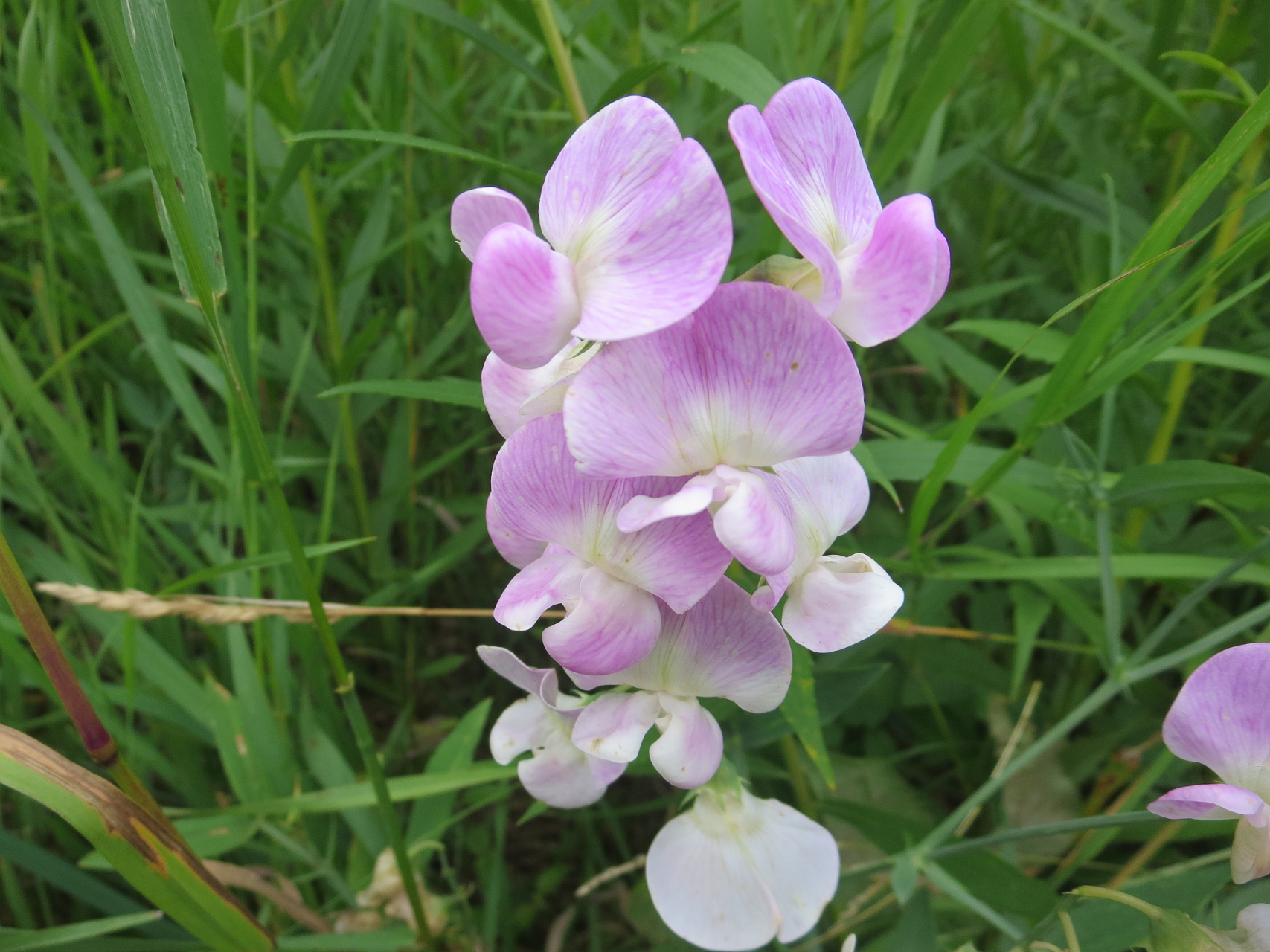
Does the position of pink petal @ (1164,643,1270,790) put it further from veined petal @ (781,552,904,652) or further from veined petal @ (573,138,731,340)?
veined petal @ (573,138,731,340)

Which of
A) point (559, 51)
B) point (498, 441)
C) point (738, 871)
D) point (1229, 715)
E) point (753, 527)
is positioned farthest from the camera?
point (498, 441)

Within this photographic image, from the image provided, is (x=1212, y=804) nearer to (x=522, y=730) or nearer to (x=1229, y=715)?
(x=1229, y=715)

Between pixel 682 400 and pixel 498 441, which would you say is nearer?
pixel 682 400

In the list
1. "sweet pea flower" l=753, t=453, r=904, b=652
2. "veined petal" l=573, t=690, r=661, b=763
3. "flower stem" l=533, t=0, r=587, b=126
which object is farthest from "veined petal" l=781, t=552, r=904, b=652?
"flower stem" l=533, t=0, r=587, b=126

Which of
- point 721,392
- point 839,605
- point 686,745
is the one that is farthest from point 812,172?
point 686,745

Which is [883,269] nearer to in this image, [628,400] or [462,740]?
[628,400]

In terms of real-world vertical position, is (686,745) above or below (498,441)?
above

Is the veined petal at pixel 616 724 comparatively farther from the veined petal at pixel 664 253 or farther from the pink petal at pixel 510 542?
the veined petal at pixel 664 253
